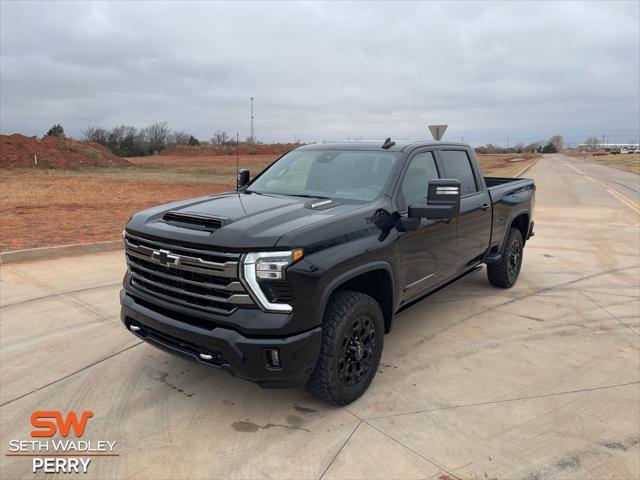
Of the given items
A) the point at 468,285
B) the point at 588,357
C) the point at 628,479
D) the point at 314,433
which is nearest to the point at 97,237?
the point at 468,285

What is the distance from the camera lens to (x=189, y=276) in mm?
3225

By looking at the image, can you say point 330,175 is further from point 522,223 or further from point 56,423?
point 522,223

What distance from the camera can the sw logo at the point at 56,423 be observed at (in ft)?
10.6

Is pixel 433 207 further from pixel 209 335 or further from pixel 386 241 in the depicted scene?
pixel 209 335

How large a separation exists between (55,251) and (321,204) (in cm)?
573

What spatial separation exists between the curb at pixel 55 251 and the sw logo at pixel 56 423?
15.5 ft

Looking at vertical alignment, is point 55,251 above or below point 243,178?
below

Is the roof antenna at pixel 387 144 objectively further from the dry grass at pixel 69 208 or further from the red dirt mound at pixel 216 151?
the red dirt mound at pixel 216 151

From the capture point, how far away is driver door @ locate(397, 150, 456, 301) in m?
4.00

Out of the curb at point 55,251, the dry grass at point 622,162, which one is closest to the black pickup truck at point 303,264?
the curb at point 55,251

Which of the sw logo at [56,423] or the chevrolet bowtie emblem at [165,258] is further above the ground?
the chevrolet bowtie emblem at [165,258]

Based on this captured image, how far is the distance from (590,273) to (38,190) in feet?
62.5

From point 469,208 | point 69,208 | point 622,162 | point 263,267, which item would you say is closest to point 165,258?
point 263,267

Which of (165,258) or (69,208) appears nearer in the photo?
(165,258)
